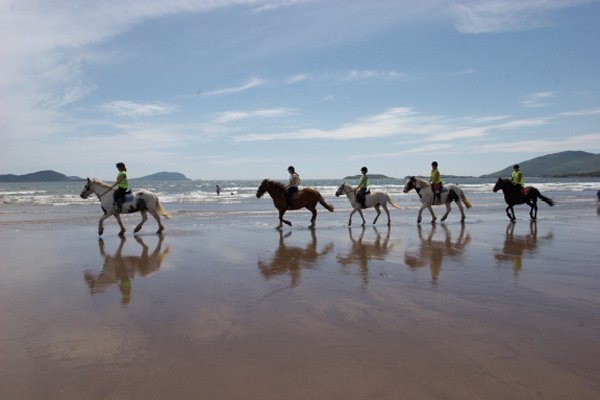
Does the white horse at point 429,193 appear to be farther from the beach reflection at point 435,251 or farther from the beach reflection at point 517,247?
the beach reflection at point 435,251

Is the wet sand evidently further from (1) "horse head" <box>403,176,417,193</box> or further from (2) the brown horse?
(1) "horse head" <box>403,176,417,193</box>

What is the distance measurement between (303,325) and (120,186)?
9.74m

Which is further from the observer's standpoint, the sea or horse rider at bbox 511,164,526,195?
the sea

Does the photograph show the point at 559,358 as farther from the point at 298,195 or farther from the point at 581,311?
the point at 298,195

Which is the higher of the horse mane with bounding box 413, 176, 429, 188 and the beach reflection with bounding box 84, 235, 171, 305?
the horse mane with bounding box 413, 176, 429, 188

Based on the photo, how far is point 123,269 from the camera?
752 centimetres

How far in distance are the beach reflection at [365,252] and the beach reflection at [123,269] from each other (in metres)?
3.27

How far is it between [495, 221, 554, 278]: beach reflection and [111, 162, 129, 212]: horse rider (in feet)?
32.0

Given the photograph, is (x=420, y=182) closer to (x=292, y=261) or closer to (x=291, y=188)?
(x=291, y=188)

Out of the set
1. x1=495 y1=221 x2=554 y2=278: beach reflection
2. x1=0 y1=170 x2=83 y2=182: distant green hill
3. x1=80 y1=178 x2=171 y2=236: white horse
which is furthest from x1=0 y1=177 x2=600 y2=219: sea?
x1=0 y1=170 x2=83 y2=182: distant green hill

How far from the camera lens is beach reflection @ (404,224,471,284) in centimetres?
752

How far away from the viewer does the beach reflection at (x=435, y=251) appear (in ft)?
24.7

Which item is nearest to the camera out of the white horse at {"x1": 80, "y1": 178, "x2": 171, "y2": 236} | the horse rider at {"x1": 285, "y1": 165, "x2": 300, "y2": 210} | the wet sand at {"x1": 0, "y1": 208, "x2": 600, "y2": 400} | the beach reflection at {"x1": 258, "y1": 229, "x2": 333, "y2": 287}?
the wet sand at {"x1": 0, "y1": 208, "x2": 600, "y2": 400}

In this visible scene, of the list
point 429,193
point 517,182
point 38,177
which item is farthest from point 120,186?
point 38,177
